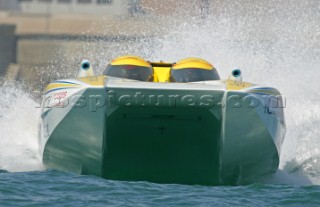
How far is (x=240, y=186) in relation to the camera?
423 inches

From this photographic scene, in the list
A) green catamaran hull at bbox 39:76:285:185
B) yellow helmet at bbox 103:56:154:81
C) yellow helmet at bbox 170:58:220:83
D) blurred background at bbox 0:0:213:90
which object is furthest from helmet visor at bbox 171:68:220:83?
blurred background at bbox 0:0:213:90

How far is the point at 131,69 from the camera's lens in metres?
12.0

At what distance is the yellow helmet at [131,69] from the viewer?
39.1 feet

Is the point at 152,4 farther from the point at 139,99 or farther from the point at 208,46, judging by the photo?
the point at 139,99

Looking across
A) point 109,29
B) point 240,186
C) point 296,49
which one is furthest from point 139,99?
point 109,29

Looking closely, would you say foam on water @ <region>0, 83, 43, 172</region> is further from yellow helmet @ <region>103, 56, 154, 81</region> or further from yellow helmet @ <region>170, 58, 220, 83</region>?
yellow helmet @ <region>170, 58, 220, 83</region>

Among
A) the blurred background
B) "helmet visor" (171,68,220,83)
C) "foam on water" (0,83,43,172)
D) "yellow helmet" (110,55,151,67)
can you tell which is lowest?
"foam on water" (0,83,43,172)

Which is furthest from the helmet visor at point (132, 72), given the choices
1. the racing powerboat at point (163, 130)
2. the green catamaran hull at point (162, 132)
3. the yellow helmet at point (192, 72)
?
the green catamaran hull at point (162, 132)

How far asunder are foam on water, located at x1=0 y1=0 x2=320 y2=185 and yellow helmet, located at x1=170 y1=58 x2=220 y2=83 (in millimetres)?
1519

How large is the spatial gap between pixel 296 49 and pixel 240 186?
8.10 meters

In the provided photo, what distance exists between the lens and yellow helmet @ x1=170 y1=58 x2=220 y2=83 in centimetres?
1185

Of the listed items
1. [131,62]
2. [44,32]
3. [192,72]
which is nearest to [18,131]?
[131,62]

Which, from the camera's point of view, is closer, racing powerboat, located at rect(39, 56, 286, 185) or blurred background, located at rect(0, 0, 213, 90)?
racing powerboat, located at rect(39, 56, 286, 185)

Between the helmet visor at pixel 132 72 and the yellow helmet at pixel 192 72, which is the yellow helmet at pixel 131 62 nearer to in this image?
the helmet visor at pixel 132 72
